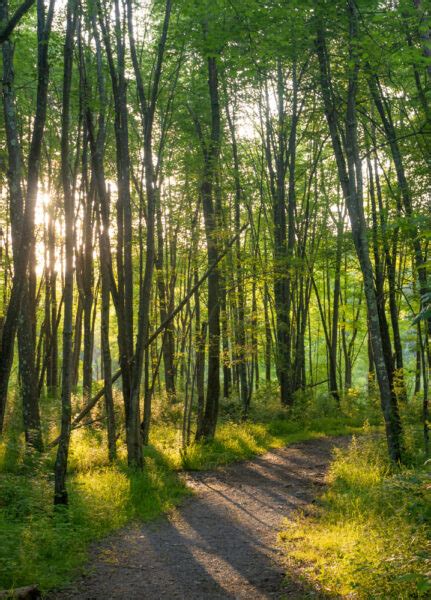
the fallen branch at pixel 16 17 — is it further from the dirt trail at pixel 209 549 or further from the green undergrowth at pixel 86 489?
the dirt trail at pixel 209 549

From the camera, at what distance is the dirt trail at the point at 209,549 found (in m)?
5.46

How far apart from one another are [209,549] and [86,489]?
8.03 feet

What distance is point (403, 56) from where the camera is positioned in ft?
23.8

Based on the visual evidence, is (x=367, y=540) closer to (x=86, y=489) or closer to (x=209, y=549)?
(x=209, y=549)

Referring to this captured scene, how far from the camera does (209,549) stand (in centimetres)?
681

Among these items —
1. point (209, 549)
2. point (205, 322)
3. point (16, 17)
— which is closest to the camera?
point (16, 17)

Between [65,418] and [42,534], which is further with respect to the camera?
[65,418]

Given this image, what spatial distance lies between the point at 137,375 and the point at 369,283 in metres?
4.59

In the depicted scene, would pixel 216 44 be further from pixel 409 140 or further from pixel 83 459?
pixel 83 459

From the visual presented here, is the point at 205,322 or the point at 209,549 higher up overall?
the point at 205,322

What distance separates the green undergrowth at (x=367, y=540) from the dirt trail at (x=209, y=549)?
33 centimetres

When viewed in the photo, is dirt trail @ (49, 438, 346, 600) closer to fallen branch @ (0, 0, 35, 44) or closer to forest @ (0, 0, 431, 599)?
forest @ (0, 0, 431, 599)

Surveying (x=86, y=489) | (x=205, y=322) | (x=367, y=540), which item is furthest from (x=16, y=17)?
(x=205, y=322)

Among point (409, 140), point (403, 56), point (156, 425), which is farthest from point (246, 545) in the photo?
point (409, 140)
